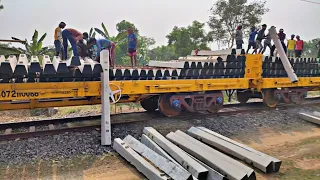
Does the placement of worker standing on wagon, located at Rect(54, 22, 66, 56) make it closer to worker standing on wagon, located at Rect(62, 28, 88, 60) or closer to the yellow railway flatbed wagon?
worker standing on wagon, located at Rect(62, 28, 88, 60)

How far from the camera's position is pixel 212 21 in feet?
116

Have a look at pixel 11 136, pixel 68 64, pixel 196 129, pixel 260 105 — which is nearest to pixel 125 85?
pixel 68 64

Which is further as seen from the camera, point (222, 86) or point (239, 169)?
point (222, 86)

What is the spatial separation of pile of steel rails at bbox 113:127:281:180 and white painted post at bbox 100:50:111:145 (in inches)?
14.5

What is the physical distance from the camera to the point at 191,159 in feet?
16.1

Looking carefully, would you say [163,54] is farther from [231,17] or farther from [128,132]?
[128,132]

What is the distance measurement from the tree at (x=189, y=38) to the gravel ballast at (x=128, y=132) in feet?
88.7

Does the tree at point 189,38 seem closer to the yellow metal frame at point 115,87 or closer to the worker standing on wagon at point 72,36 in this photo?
the yellow metal frame at point 115,87

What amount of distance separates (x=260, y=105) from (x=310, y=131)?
9.75ft

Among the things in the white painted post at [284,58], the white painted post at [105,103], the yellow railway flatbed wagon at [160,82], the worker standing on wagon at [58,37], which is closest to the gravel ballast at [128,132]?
the white painted post at [105,103]

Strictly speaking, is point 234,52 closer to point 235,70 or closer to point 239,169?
point 235,70

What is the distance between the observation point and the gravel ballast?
5.72m

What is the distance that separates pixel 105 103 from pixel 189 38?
3264cm

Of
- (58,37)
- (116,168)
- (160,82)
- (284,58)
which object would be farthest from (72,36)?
(284,58)
